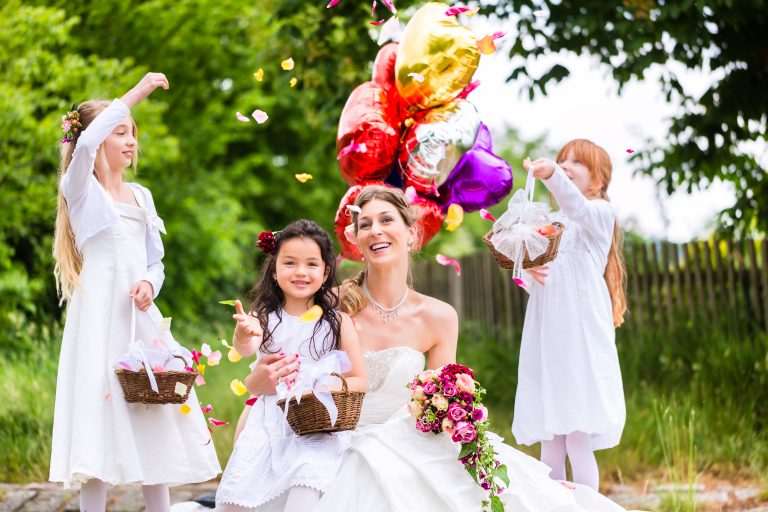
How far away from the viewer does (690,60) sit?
7.20 metres

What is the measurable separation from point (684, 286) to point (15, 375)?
17.5 feet

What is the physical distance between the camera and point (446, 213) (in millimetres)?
4680

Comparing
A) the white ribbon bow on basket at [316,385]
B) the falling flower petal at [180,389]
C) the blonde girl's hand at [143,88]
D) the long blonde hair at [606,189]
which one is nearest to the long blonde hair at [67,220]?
the blonde girl's hand at [143,88]

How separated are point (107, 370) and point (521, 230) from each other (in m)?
1.79

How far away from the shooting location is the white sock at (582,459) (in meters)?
4.20

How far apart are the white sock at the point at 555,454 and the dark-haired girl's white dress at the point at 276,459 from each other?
1.33m

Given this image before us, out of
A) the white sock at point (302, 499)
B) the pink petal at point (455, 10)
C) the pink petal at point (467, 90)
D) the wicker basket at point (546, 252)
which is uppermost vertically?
the pink petal at point (455, 10)

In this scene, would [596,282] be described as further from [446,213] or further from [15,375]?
[15,375]

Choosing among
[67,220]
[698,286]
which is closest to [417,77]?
[67,220]

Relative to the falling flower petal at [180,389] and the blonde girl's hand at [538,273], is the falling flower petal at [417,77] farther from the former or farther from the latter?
the falling flower petal at [180,389]

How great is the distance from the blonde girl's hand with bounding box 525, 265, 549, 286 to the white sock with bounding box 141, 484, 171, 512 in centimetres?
185

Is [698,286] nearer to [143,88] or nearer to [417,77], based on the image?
[417,77]

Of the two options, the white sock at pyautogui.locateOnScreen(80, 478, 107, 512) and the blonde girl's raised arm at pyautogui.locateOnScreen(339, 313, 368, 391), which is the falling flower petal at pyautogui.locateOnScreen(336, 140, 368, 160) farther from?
the white sock at pyautogui.locateOnScreen(80, 478, 107, 512)

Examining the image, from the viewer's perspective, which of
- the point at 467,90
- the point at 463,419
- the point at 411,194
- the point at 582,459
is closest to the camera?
the point at 463,419
